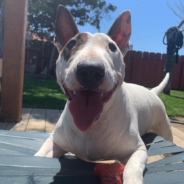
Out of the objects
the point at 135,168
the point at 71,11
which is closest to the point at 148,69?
the point at 71,11

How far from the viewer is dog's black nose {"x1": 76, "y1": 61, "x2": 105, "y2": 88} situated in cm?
106

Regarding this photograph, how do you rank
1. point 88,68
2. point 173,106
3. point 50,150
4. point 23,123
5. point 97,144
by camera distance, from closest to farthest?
point 88,68 < point 97,144 < point 50,150 < point 23,123 < point 173,106

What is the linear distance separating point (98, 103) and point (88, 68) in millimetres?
254

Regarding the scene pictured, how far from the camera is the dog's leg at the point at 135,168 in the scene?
1.13m

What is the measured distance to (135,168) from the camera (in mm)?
1217

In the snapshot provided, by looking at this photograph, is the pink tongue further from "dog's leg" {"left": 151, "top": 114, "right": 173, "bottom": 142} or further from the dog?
"dog's leg" {"left": 151, "top": 114, "right": 173, "bottom": 142}

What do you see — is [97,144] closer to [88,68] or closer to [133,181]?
[133,181]

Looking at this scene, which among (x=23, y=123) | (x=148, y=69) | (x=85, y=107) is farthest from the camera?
(x=148, y=69)

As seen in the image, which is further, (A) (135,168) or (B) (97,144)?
(B) (97,144)

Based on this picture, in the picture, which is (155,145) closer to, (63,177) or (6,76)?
(63,177)

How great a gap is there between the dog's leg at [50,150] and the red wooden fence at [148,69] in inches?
427

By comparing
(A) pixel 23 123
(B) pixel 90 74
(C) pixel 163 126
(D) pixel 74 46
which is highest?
(D) pixel 74 46

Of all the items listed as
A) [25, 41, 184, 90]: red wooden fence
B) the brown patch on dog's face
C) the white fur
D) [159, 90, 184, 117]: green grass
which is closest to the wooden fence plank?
the white fur

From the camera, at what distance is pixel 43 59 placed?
14242mm
